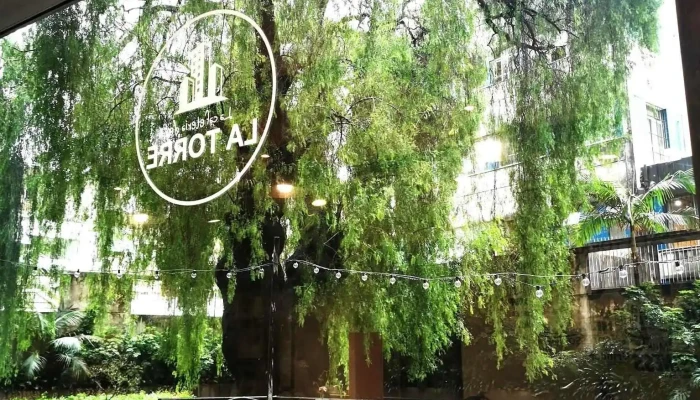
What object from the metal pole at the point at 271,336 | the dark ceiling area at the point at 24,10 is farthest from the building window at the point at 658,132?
the dark ceiling area at the point at 24,10

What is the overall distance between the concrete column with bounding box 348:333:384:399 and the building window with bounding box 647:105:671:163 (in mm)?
1427

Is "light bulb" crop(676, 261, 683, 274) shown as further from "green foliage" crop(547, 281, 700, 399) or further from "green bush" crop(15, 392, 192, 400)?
"green bush" crop(15, 392, 192, 400)

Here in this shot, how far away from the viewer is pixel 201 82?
12.8 ft

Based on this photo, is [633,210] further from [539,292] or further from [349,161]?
[349,161]

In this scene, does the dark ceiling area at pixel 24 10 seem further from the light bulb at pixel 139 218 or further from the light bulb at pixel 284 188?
the light bulb at pixel 284 188

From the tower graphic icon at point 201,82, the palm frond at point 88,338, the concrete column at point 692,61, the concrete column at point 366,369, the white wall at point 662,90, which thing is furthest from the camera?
the palm frond at point 88,338

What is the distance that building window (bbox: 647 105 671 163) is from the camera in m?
2.60

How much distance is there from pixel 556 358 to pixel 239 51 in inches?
89.8

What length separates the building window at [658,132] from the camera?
2.60 metres

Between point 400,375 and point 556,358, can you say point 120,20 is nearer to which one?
point 400,375

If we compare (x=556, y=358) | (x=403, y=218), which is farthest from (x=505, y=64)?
(x=556, y=358)

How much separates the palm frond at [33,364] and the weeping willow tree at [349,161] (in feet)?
0.72

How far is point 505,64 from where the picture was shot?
3.10m

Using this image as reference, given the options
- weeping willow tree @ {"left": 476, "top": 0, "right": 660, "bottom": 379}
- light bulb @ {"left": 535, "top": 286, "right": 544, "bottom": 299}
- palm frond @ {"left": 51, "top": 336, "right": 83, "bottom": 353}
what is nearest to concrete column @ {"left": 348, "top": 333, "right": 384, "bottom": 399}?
weeping willow tree @ {"left": 476, "top": 0, "right": 660, "bottom": 379}
